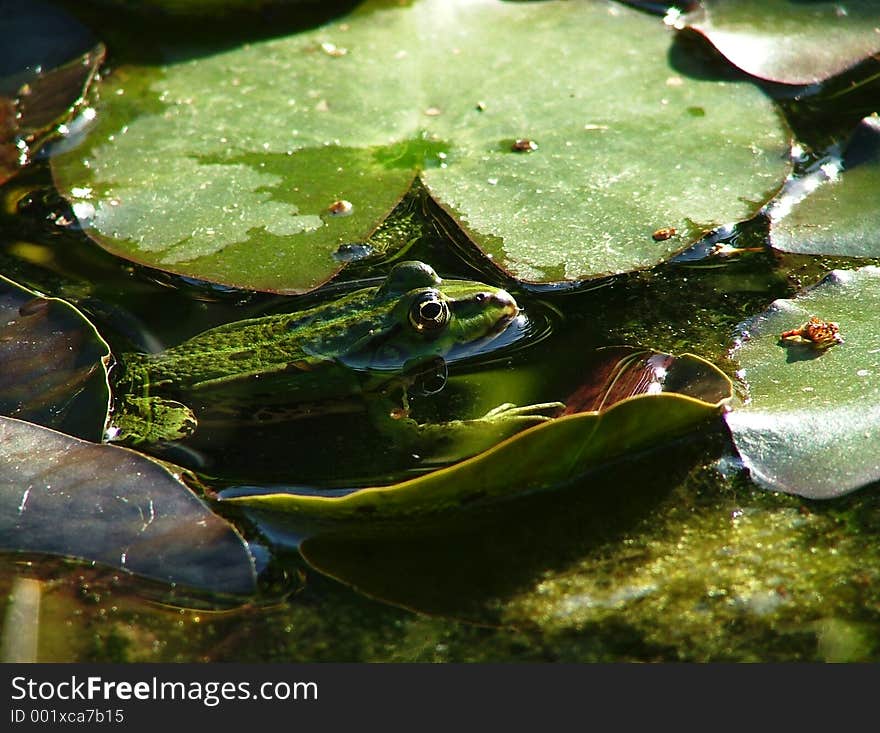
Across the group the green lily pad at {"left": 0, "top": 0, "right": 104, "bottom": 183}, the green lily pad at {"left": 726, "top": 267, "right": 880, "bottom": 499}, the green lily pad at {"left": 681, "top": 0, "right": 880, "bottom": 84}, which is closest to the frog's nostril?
the green lily pad at {"left": 726, "top": 267, "right": 880, "bottom": 499}

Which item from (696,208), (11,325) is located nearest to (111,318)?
(11,325)

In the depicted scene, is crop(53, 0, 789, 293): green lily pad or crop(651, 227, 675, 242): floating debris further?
crop(53, 0, 789, 293): green lily pad

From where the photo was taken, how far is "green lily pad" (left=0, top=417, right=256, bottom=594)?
236cm

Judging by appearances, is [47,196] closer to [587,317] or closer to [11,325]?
[11,325]

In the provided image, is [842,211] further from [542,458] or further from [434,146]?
[542,458]

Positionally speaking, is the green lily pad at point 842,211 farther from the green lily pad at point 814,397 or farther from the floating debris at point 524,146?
the floating debris at point 524,146

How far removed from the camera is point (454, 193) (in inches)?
133

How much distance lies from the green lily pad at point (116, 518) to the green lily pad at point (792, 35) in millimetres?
2712

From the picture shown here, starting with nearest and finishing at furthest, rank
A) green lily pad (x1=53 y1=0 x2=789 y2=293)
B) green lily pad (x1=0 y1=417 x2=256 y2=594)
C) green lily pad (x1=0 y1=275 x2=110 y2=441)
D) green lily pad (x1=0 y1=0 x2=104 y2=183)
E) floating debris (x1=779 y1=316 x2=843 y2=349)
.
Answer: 1. green lily pad (x1=0 y1=417 x2=256 y2=594)
2. floating debris (x1=779 y1=316 x2=843 y2=349)
3. green lily pad (x1=0 y1=275 x2=110 y2=441)
4. green lily pad (x1=53 y1=0 x2=789 y2=293)
5. green lily pad (x1=0 y1=0 x2=104 y2=183)

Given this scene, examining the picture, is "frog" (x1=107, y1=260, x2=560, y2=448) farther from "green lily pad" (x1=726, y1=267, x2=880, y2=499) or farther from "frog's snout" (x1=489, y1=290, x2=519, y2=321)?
"green lily pad" (x1=726, y1=267, x2=880, y2=499)

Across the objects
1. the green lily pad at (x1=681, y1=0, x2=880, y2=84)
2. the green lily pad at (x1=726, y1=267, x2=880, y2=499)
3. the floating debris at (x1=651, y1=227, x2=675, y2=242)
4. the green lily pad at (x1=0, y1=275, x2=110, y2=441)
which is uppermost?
the green lily pad at (x1=681, y1=0, x2=880, y2=84)

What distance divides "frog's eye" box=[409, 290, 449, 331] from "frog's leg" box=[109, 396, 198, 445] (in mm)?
767

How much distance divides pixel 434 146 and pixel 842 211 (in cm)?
143

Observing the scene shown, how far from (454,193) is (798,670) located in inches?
75.7
